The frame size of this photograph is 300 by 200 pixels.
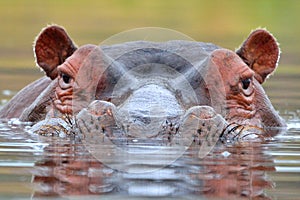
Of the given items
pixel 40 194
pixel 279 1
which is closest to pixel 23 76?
pixel 40 194

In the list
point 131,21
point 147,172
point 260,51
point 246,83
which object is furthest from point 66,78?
point 131,21

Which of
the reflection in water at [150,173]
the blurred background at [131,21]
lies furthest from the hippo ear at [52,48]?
the blurred background at [131,21]

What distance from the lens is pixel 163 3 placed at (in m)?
32.8

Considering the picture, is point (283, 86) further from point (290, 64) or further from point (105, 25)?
point (105, 25)

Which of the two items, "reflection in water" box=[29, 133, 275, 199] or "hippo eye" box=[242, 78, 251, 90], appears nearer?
"reflection in water" box=[29, 133, 275, 199]

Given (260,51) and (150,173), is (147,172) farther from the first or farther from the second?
(260,51)

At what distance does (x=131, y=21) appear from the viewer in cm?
2352

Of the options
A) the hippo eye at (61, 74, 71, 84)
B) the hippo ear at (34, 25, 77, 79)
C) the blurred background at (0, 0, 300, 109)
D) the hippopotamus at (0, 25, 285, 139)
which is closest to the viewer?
the hippopotamus at (0, 25, 285, 139)

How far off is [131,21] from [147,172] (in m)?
17.8

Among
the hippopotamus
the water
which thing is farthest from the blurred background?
the water

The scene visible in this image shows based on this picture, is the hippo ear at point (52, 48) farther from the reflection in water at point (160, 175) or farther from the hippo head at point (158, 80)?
the reflection in water at point (160, 175)

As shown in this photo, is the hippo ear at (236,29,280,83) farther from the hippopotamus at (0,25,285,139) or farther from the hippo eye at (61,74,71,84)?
the hippo eye at (61,74,71,84)

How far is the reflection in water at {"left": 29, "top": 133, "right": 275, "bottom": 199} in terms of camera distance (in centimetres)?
538

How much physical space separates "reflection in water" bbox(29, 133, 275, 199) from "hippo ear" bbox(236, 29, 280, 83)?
162 centimetres
